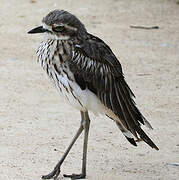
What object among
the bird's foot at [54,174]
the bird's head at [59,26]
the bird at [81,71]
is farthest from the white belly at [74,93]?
the bird's foot at [54,174]

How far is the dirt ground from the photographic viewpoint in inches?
243

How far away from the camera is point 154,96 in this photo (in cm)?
804

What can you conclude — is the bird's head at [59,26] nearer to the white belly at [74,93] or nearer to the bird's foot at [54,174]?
the white belly at [74,93]

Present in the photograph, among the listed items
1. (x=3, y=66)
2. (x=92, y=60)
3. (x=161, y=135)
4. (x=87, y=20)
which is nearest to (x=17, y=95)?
(x=3, y=66)

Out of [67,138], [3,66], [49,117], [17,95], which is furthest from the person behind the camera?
[3,66]

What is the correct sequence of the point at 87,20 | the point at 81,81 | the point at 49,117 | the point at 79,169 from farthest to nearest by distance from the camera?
the point at 87,20 → the point at 49,117 → the point at 79,169 → the point at 81,81

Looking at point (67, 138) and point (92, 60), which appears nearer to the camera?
point (92, 60)

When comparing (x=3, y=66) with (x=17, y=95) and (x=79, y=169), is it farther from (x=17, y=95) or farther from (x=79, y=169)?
(x=79, y=169)

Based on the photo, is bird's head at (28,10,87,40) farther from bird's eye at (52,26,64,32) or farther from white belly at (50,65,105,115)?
white belly at (50,65,105,115)

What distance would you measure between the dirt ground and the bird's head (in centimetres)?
113

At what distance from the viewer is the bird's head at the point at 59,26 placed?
5676 mm

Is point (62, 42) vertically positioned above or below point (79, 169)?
above

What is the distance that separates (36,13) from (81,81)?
5.54 m

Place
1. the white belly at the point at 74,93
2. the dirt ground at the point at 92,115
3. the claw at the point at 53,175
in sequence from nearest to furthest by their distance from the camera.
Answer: the white belly at the point at 74,93
the claw at the point at 53,175
the dirt ground at the point at 92,115
